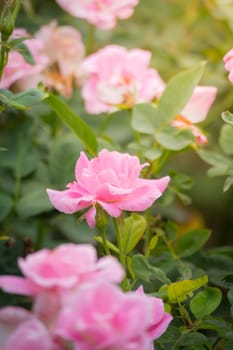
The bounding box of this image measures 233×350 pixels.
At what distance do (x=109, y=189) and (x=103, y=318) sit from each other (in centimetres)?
18

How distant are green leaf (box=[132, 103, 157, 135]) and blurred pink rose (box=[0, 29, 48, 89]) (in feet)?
0.51

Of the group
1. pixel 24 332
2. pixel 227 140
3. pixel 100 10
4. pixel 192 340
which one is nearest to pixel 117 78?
pixel 100 10

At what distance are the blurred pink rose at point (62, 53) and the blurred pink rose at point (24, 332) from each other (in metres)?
0.62

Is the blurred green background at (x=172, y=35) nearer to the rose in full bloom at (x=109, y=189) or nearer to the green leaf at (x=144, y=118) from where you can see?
the green leaf at (x=144, y=118)

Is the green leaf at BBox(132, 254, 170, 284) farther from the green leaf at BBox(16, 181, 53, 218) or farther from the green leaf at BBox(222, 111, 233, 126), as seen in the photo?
the green leaf at BBox(16, 181, 53, 218)

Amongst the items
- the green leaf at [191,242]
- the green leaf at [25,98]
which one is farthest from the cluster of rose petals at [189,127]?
the green leaf at [25,98]

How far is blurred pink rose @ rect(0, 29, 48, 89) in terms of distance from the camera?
3.19 feet

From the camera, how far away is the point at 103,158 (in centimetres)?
69

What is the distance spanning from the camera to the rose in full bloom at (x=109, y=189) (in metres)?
0.67

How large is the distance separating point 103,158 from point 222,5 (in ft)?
2.10

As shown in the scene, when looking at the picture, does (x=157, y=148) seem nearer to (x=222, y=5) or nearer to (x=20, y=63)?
(x=20, y=63)

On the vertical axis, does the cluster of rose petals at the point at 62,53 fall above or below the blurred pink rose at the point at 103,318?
below

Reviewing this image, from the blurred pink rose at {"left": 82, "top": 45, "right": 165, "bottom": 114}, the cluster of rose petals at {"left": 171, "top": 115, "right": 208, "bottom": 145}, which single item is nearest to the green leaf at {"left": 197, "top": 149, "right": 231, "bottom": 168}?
the cluster of rose petals at {"left": 171, "top": 115, "right": 208, "bottom": 145}

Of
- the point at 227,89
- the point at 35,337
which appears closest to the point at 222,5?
the point at 227,89
